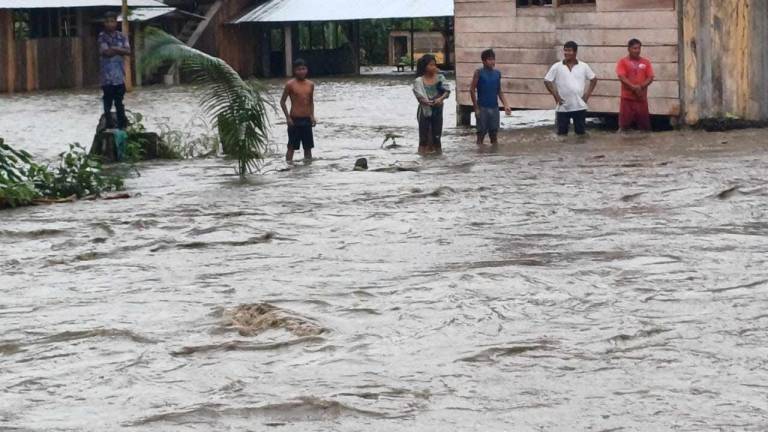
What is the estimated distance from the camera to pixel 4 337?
7.86 meters

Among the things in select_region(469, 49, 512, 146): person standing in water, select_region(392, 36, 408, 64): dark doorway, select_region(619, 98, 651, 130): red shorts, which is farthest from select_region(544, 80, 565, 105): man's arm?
select_region(392, 36, 408, 64): dark doorway

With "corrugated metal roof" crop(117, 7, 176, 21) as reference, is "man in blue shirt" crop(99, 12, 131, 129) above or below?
below

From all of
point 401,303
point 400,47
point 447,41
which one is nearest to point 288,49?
point 447,41

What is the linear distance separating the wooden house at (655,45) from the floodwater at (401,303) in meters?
3.93

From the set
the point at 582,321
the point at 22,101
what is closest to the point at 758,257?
the point at 582,321

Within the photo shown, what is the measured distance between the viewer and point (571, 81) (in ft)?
61.3

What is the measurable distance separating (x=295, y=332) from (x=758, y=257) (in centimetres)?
319

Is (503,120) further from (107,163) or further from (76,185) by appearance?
(76,185)

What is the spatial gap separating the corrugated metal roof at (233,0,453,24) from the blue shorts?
21789 millimetres

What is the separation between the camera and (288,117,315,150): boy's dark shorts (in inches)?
687

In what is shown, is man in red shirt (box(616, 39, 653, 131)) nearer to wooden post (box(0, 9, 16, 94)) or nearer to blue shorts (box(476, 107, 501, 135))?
blue shorts (box(476, 107, 501, 135))

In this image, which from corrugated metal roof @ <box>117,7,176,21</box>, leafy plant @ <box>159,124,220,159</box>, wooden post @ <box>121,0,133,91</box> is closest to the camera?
leafy plant @ <box>159,124,220,159</box>

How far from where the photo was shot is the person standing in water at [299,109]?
677 inches

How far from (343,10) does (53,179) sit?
94.6 feet
